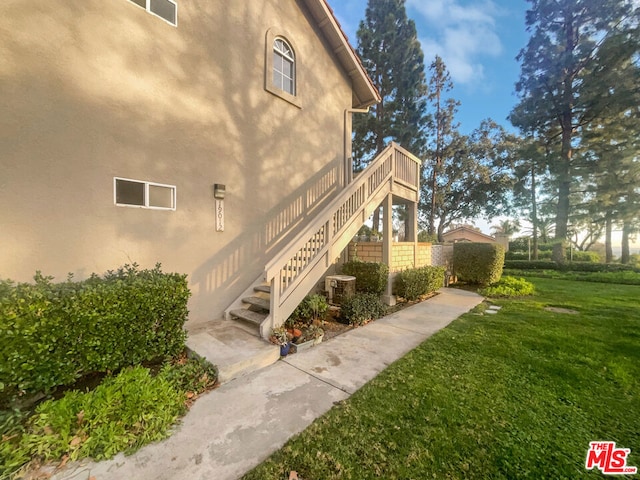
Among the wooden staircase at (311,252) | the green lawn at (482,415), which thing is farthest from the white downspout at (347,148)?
the green lawn at (482,415)

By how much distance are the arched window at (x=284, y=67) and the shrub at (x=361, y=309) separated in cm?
539

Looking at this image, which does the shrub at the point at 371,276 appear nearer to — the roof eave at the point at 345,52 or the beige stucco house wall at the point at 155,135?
the beige stucco house wall at the point at 155,135

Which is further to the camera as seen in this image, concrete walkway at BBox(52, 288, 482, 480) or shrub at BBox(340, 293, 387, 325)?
shrub at BBox(340, 293, 387, 325)

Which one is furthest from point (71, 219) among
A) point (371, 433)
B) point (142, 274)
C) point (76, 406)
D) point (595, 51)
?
point (595, 51)

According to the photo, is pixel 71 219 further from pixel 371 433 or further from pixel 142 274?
pixel 371 433

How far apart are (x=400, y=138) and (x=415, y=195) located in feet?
27.8

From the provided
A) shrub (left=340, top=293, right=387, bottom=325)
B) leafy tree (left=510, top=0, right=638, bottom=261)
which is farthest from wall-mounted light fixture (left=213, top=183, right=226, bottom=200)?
leafy tree (left=510, top=0, right=638, bottom=261)

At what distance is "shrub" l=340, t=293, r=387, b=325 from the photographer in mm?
5613

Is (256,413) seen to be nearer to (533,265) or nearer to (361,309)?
(361,309)

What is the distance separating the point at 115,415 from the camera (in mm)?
2359

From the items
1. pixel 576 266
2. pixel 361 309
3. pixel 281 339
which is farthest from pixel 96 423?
pixel 576 266

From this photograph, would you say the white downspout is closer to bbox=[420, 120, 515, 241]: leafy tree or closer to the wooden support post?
the wooden support post

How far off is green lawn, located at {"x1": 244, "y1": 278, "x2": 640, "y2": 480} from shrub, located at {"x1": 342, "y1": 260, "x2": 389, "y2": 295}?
6.88ft

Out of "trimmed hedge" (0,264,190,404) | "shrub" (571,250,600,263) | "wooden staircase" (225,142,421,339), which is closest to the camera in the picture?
"trimmed hedge" (0,264,190,404)
